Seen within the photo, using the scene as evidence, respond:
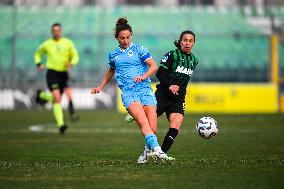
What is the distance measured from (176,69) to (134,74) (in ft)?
3.26

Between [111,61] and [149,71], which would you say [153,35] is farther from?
[149,71]

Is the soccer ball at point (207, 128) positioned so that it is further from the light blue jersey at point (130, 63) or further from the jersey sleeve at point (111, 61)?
the jersey sleeve at point (111, 61)

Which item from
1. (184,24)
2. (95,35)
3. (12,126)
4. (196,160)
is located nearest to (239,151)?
(196,160)

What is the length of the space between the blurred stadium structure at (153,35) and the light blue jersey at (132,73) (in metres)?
20.9

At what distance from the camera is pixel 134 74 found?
11359 millimetres

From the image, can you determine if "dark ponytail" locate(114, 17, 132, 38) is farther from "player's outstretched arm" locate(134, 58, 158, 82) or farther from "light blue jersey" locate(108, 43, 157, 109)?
"player's outstretched arm" locate(134, 58, 158, 82)

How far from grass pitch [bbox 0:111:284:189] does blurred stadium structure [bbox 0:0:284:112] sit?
11.5m

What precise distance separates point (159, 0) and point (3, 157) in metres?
25.5

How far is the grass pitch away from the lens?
8.97 metres

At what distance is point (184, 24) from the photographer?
36156 mm

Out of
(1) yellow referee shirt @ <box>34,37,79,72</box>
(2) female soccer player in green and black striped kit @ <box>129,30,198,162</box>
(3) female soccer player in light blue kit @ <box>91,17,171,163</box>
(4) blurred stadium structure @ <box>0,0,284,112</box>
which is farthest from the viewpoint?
(4) blurred stadium structure @ <box>0,0,284,112</box>

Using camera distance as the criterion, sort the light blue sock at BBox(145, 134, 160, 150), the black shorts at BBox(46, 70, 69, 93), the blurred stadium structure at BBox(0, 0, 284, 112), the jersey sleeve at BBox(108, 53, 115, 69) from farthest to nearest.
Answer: the blurred stadium structure at BBox(0, 0, 284, 112), the black shorts at BBox(46, 70, 69, 93), the jersey sleeve at BBox(108, 53, 115, 69), the light blue sock at BBox(145, 134, 160, 150)

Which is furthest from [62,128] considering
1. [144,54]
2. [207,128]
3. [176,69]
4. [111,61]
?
[144,54]

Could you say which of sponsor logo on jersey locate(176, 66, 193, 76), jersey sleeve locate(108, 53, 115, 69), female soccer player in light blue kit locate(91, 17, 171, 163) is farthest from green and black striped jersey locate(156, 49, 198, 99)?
jersey sleeve locate(108, 53, 115, 69)
